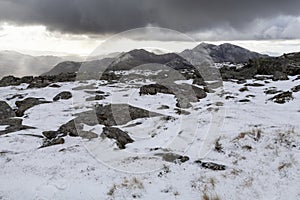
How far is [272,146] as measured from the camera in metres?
17.4

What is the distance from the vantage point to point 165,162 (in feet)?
55.8

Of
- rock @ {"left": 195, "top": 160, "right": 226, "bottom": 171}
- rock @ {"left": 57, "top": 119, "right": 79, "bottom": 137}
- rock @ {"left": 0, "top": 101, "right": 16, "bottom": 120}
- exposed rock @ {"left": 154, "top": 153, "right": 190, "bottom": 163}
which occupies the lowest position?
rock @ {"left": 0, "top": 101, "right": 16, "bottom": 120}

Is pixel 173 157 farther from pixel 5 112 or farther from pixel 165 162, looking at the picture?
pixel 5 112

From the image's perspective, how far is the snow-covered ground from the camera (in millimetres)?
13211

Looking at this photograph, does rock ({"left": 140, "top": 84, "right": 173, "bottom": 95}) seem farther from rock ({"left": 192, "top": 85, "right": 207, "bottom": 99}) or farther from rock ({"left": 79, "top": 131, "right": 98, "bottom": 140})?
rock ({"left": 79, "top": 131, "right": 98, "bottom": 140})

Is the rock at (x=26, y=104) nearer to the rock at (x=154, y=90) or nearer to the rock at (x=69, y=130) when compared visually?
the rock at (x=69, y=130)

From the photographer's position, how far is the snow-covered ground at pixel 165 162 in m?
13.2

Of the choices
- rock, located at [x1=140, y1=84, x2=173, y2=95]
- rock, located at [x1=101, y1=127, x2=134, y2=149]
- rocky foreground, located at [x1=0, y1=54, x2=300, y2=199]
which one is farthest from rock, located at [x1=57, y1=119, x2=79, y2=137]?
rock, located at [x1=140, y1=84, x2=173, y2=95]

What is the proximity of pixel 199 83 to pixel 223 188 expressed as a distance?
43.8 m

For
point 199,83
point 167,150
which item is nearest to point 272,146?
point 167,150

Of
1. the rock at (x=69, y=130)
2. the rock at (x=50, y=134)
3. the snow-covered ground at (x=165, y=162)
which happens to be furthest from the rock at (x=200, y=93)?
the rock at (x=50, y=134)

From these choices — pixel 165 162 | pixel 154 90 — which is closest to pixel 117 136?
pixel 165 162

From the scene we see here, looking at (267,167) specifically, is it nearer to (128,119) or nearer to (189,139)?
(189,139)

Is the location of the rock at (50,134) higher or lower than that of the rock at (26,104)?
higher
